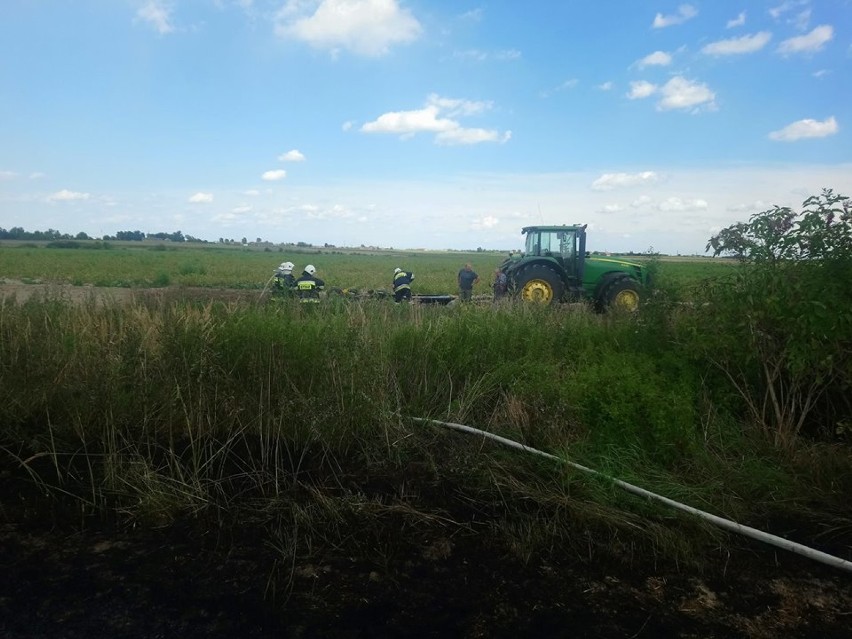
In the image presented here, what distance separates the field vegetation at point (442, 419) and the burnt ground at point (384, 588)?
9 centimetres

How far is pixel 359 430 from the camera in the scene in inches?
197

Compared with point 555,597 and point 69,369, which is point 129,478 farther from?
point 555,597

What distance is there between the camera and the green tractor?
49.2 feet

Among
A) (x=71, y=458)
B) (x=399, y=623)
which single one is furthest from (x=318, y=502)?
(x=71, y=458)

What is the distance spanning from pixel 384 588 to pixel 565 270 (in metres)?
Answer: 13.0

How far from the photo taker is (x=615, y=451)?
4.71 metres

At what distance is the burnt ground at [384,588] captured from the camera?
3.02m

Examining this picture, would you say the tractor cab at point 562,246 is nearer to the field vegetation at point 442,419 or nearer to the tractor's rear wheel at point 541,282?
the tractor's rear wheel at point 541,282

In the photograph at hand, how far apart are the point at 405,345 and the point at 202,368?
1919 millimetres

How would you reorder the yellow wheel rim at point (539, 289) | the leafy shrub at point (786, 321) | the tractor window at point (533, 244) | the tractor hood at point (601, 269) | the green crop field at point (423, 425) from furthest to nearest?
the tractor window at point (533, 244) → the tractor hood at point (601, 269) → the yellow wheel rim at point (539, 289) → the leafy shrub at point (786, 321) → the green crop field at point (423, 425)

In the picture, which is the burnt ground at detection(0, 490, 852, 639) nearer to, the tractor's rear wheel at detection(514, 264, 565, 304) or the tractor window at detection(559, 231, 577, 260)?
the tractor's rear wheel at detection(514, 264, 565, 304)

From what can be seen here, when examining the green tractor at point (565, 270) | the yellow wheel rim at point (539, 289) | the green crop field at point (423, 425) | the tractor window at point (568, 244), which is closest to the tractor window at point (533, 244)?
the green tractor at point (565, 270)

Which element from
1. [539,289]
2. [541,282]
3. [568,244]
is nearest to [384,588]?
[539,289]

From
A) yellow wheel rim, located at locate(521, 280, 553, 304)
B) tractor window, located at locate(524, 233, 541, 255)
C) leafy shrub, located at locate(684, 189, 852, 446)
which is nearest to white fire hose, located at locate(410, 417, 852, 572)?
leafy shrub, located at locate(684, 189, 852, 446)
